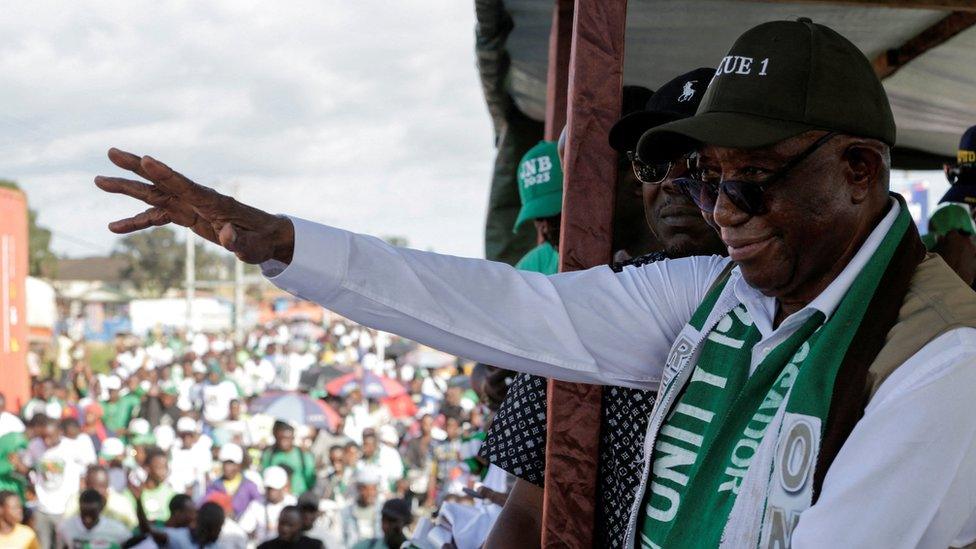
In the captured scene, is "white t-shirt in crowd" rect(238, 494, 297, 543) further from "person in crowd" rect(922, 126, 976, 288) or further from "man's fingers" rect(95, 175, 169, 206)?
"man's fingers" rect(95, 175, 169, 206)

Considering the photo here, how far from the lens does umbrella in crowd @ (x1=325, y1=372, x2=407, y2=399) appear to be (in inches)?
694

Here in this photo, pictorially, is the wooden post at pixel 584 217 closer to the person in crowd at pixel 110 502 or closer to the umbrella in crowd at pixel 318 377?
the person in crowd at pixel 110 502

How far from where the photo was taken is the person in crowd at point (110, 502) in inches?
416

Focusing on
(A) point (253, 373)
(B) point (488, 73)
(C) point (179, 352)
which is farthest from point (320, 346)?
(B) point (488, 73)

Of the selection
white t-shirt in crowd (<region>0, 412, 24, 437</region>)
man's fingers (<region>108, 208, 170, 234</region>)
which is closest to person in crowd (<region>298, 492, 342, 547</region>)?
white t-shirt in crowd (<region>0, 412, 24, 437</region>)

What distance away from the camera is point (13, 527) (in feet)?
30.8

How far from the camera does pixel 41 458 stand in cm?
1224

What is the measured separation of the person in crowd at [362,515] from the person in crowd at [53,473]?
Result: 313cm

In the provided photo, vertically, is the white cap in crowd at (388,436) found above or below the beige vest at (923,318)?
below

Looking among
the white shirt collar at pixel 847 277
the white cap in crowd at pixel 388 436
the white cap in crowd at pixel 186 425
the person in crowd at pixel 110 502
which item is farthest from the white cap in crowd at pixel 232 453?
the white shirt collar at pixel 847 277

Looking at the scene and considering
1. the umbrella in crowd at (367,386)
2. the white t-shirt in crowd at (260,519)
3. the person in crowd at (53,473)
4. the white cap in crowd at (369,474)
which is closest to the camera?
the person in crowd at (53,473)

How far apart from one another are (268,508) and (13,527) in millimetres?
3166

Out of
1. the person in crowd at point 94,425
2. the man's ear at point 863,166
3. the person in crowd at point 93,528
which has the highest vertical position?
the man's ear at point 863,166

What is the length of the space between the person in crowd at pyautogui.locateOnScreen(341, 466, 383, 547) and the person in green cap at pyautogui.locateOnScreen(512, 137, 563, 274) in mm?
9092
